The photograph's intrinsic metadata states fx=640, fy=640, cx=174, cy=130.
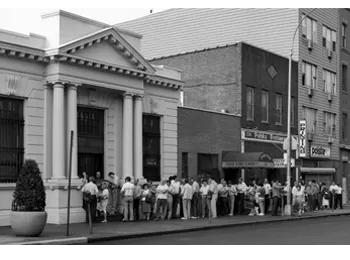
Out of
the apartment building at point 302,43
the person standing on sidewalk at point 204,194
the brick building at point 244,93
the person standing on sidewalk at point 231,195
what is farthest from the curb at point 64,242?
the apartment building at point 302,43

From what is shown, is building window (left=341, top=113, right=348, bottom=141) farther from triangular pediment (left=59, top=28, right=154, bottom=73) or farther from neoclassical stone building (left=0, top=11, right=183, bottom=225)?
triangular pediment (left=59, top=28, right=154, bottom=73)

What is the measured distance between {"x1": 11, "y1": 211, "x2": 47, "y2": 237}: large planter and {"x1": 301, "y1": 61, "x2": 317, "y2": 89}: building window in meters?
26.8

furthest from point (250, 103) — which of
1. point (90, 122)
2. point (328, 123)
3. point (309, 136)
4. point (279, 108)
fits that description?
point (90, 122)

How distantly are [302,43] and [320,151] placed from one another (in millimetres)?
7245

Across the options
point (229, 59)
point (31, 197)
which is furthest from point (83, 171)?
point (229, 59)

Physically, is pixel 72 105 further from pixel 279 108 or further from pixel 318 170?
pixel 318 170

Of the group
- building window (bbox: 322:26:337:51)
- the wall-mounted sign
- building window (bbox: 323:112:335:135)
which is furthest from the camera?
building window (bbox: 323:112:335:135)

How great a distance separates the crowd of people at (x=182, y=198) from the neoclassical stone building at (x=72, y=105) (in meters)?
0.92

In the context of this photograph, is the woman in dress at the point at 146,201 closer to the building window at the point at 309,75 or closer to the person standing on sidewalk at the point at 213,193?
the person standing on sidewalk at the point at 213,193

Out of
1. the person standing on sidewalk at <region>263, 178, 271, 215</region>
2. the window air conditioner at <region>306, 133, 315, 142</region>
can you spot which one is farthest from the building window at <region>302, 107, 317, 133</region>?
the person standing on sidewalk at <region>263, 178, 271, 215</region>

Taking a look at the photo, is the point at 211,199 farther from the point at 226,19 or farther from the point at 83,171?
the point at 226,19

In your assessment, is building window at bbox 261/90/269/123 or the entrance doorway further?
building window at bbox 261/90/269/123

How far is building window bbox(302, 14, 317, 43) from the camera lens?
133ft

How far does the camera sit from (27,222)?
55.8 ft
